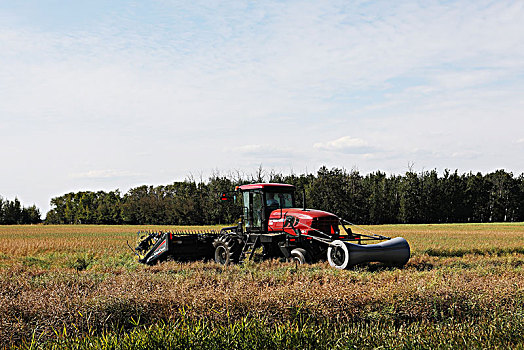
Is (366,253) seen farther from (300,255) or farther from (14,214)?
(14,214)

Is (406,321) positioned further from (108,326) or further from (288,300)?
(108,326)

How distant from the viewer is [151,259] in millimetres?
15961

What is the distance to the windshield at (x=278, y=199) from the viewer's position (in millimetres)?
15922

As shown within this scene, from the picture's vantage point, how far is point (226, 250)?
1556cm

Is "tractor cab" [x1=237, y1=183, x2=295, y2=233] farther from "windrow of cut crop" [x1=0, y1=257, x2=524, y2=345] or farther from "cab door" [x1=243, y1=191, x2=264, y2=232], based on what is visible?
"windrow of cut crop" [x1=0, y1=257, x2=524, y2=345]

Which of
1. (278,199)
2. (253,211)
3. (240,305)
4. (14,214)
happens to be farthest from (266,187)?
(14,214)

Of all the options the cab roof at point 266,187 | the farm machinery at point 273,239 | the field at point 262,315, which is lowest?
the field at point 262,315

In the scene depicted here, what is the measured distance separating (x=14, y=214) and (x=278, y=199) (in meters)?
88.3

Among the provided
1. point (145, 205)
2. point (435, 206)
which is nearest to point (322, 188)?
point (435, 206)

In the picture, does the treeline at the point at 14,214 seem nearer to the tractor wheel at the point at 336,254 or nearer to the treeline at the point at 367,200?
the treeline at the point at 367,200

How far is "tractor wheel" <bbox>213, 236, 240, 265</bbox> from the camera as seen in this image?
15.4 meters

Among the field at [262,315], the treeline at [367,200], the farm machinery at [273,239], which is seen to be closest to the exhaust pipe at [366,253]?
the farm machinery at [273,239]

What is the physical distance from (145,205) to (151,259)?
2462 inches

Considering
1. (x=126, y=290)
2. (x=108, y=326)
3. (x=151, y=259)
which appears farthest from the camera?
(x=151, y=259)
